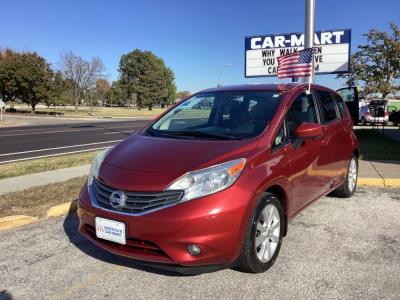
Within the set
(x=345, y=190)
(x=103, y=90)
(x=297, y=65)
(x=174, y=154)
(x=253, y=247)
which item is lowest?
(x=345, y=190)

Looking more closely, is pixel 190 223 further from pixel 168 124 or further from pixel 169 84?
pixel 169 84

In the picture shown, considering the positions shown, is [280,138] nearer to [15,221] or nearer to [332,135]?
[332,135]

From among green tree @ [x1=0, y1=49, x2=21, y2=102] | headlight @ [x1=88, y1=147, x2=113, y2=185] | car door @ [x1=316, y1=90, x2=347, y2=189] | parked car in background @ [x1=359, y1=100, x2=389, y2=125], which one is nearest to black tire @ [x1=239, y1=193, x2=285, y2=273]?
headlight @ [x1=88, y1=147, x2=113, y2=185]

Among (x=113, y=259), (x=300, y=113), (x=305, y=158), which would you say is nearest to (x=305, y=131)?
(x=305, y=158)

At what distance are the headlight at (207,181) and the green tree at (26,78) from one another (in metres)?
54.8

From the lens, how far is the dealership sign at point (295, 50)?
1694 cm

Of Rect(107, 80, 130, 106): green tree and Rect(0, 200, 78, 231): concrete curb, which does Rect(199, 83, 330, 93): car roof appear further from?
Rect(107, 80, 130, 106): green tree

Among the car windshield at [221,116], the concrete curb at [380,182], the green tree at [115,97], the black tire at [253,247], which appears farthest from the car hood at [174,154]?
the green tree at [115,97]

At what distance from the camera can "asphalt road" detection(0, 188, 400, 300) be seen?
379cm

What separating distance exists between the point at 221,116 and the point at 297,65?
713 centimetres

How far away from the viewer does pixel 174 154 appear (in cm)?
409

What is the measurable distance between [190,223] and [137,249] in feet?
1.85

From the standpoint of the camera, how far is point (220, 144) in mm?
4242

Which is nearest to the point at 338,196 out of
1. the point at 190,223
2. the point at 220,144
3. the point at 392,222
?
the point at 392,222
